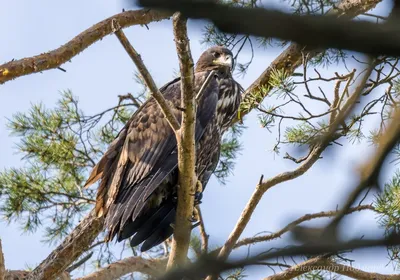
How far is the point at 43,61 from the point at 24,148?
1643 mm

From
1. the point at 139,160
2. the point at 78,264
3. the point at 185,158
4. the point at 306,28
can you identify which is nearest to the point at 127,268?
the point at 78,264

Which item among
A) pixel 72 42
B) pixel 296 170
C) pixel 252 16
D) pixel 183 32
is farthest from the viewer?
pixel 72 42

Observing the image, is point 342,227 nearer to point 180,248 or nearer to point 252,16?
point 252,16

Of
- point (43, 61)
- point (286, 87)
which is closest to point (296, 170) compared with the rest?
point (286, 87)

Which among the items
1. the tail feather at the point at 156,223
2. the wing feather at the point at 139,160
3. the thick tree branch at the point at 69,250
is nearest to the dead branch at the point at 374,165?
the wing feather at the point at 139,160

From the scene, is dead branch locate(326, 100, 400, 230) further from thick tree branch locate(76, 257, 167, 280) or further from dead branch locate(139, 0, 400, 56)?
thick tree branch locate(76, 257, 167, 280)

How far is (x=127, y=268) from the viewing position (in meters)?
4.50

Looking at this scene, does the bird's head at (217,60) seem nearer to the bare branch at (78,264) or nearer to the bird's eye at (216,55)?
the bird's eye at (216,55)

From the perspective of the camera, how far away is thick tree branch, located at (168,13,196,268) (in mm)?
2573

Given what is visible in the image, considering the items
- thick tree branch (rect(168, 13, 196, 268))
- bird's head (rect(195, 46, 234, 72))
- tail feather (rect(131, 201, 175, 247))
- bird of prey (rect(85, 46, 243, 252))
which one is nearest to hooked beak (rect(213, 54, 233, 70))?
bird's head (rect(195, 46, 234, 72))

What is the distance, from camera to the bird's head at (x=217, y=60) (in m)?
4.48

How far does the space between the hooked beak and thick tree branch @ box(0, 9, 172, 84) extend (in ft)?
1.99

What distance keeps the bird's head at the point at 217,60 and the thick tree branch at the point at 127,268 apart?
1293 mm

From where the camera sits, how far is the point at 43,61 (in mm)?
3736
